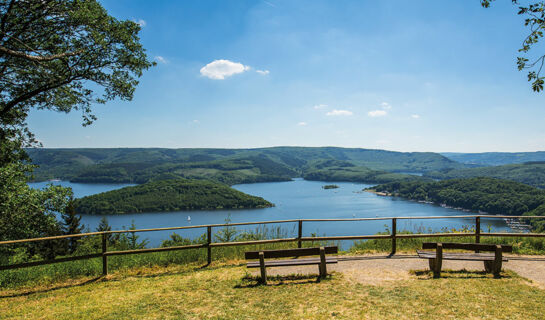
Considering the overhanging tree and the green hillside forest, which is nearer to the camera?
the overhanging tree

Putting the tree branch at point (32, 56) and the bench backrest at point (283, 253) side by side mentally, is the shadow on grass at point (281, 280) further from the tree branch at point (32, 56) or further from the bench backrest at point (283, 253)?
the tree branch at point (32, 56)

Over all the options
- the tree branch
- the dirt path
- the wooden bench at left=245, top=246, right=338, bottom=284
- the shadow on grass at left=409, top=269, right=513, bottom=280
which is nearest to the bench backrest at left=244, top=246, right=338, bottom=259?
the wooden bench at left=245, top=246, right=338, bottom=284

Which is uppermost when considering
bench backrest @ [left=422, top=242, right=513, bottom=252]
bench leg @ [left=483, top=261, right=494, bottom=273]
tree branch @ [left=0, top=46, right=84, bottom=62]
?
tree branch @ [left=0, top=46, right=84, bottom=62]

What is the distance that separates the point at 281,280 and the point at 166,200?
431ft

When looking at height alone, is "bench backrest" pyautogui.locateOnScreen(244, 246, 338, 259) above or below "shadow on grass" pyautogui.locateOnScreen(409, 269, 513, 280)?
above

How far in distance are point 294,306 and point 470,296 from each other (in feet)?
9.59

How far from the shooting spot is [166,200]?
5064 inches

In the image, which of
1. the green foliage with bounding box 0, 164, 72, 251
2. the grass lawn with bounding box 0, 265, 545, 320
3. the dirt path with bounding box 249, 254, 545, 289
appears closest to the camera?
the grass lawn with bounding box 0, 265, 545, 320

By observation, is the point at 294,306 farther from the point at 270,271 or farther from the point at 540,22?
the point at 540,22

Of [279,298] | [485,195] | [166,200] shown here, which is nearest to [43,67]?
[279,298]

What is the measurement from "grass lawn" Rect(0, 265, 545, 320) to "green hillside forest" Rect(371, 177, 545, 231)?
260ft

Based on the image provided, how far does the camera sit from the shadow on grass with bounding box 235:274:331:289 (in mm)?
5949

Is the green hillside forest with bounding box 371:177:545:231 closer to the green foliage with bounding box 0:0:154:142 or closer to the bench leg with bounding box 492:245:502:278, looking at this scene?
the bench leg with bounding box 492:245:502:278

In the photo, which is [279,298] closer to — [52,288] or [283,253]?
[283,253]
